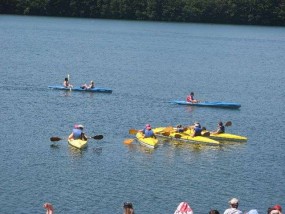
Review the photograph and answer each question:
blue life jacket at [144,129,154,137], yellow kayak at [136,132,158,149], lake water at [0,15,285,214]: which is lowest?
lake water at [0,15,285,214]

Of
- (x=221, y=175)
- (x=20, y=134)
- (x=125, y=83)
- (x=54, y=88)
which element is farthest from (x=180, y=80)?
(x=221, y=175)

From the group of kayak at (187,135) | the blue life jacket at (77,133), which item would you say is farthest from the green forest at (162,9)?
the blue life jacket at (77,133)

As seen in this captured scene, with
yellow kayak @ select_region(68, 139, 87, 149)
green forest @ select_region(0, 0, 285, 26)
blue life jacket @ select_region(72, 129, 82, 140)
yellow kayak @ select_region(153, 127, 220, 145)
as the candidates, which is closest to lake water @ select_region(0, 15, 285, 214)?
yellow kayak @ select_region(68, 139, 87, 149)

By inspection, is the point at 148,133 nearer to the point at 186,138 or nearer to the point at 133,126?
the point at 186,138

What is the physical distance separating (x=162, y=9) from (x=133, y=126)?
118308mm

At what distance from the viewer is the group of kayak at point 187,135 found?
46469 mm

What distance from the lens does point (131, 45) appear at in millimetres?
119250

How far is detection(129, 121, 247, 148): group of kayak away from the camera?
46.5 m

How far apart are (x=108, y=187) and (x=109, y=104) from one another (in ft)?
77.5

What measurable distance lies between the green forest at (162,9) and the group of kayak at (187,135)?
384ft

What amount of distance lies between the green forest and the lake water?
52.9 meters

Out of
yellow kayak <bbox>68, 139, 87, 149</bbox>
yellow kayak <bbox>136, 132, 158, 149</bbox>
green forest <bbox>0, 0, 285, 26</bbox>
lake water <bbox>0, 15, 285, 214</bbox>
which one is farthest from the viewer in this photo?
green forest <bbox>0, 0, 285, 26</bbox>

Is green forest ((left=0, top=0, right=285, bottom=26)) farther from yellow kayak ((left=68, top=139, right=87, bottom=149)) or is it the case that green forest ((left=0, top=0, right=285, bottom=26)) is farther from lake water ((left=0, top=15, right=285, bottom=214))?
yellow kayak ((left=68, top=139, right=87, bottom=149))

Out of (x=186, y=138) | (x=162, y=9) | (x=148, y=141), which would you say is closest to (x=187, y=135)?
(x=186, y=138)
